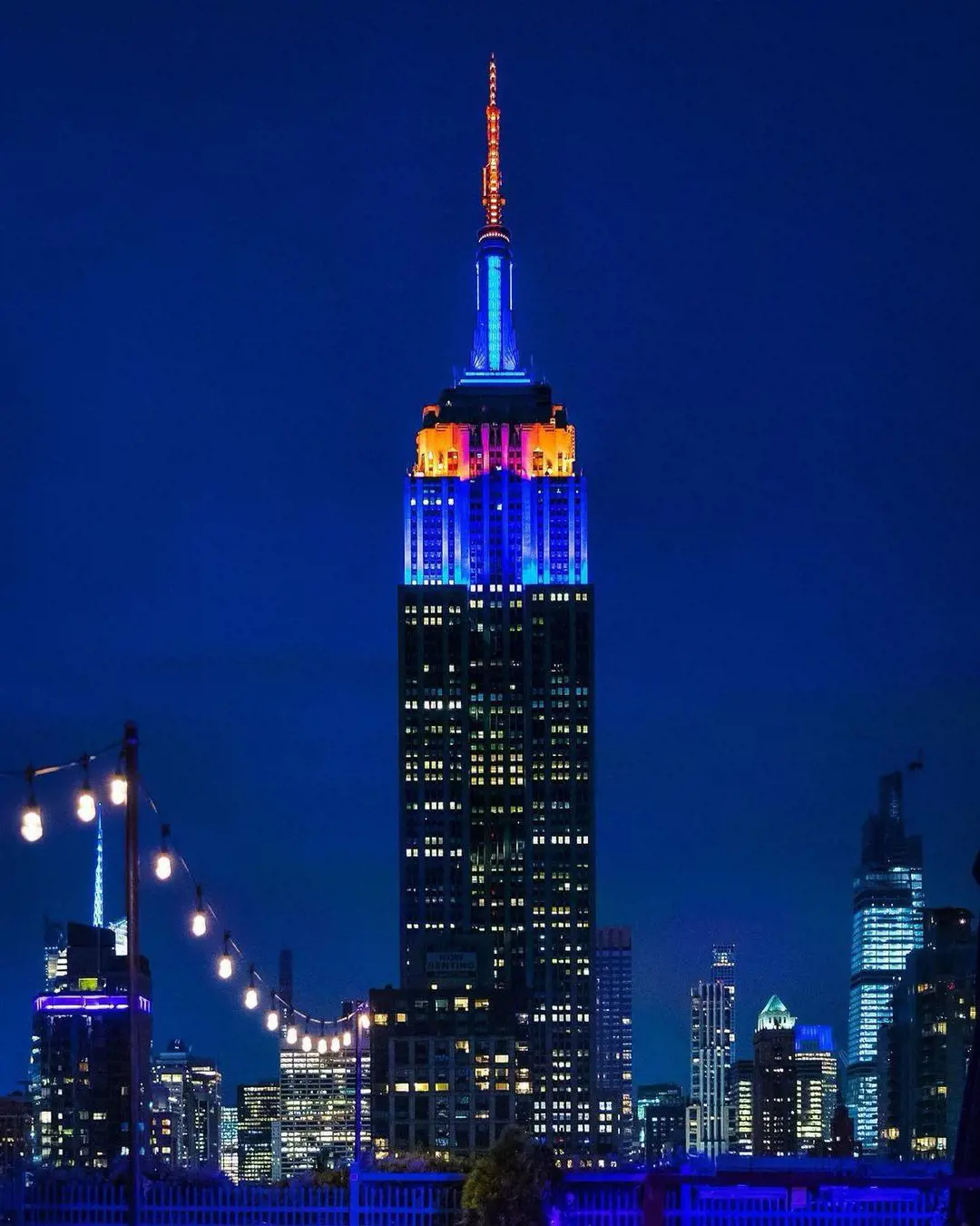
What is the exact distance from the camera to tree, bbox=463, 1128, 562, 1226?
31109mm

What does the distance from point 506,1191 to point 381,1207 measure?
1.92 m

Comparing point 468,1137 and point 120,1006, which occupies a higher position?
point 120,1006

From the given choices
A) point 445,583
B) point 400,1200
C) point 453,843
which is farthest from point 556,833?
point 400,1200

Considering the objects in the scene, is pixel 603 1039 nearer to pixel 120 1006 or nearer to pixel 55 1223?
pixel 120 1006

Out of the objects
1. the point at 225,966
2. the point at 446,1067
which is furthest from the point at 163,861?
the point at 446,1067

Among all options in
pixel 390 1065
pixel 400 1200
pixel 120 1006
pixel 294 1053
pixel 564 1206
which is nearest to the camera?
pixel 564 1206

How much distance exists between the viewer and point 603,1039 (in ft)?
641

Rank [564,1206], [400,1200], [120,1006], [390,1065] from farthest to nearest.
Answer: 1. [390,1065]
2. [120,1006]
3. [400,1200]
4. [564,1206]

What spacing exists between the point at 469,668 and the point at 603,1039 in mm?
49853

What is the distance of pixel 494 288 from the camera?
17700 centimetres

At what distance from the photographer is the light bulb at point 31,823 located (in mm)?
24609

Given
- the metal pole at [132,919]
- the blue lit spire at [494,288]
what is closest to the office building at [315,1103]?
the blue lit spire at [494,288]

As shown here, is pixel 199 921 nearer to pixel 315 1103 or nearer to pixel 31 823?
pixel 31 823

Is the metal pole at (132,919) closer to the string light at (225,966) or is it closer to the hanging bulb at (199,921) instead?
the hanging bulb at (199,921)
